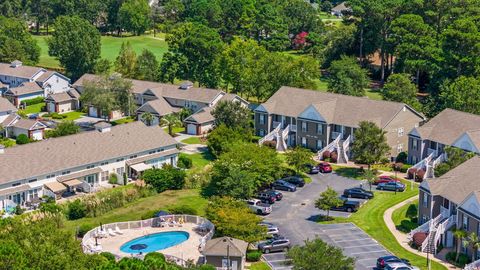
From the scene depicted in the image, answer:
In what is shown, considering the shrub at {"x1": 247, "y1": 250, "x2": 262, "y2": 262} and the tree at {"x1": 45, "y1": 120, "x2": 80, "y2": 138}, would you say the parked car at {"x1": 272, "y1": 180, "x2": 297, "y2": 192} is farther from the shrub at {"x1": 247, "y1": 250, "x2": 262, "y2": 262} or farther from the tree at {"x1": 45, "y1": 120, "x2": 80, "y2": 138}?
the tree at {"x1": 45, "y1": 120, "x2": 80, "y2": 138}

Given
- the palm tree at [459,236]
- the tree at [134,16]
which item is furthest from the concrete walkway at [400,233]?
the tree at [134,16]

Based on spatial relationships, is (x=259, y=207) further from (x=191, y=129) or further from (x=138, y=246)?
(x=191, y=129)

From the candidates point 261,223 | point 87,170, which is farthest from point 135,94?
A: point 261,223

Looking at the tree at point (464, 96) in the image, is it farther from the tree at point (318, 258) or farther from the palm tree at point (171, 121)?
the tree at point (318, 258)

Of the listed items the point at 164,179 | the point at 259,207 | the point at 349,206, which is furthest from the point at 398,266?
the point at 164,179

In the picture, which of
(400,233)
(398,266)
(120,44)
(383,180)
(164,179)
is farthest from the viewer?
Answer: (120,44)

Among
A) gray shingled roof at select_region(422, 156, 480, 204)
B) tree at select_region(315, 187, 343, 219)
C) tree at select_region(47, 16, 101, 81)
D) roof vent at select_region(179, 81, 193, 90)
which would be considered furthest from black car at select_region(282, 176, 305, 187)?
tree at select_region(47, 16, 101, 81)
